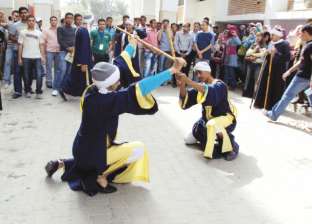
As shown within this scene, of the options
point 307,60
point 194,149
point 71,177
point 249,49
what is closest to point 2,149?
point 71,177

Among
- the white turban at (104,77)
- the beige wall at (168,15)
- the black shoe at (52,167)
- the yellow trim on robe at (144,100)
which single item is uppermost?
the beige wall at (168,15)

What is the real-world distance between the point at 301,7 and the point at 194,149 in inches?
298

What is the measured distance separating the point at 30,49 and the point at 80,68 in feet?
3.18

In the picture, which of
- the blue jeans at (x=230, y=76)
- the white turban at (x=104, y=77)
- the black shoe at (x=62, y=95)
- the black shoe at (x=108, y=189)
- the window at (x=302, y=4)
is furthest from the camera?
the window at (x=302, y=4)

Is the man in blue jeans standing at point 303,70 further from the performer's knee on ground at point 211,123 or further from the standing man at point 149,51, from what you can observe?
the standing man at point 149,51

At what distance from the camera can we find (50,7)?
15055 mm

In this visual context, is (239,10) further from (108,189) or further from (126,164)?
(108,189)

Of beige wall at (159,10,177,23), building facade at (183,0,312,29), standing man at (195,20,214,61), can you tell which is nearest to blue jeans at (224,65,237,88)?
standing man at (195,20,214,61)

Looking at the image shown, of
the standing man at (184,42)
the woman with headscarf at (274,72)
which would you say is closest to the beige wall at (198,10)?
the standing man at (184,42)

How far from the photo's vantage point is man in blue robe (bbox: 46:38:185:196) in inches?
137

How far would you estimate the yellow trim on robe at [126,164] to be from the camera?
12.7 feet

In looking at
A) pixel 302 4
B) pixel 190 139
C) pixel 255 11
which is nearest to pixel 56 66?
pixel 190 139

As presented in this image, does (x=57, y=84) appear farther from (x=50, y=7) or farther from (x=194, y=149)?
(x=50, y=7)

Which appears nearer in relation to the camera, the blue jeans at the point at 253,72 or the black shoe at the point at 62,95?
the black shoe at the point at 62,95
